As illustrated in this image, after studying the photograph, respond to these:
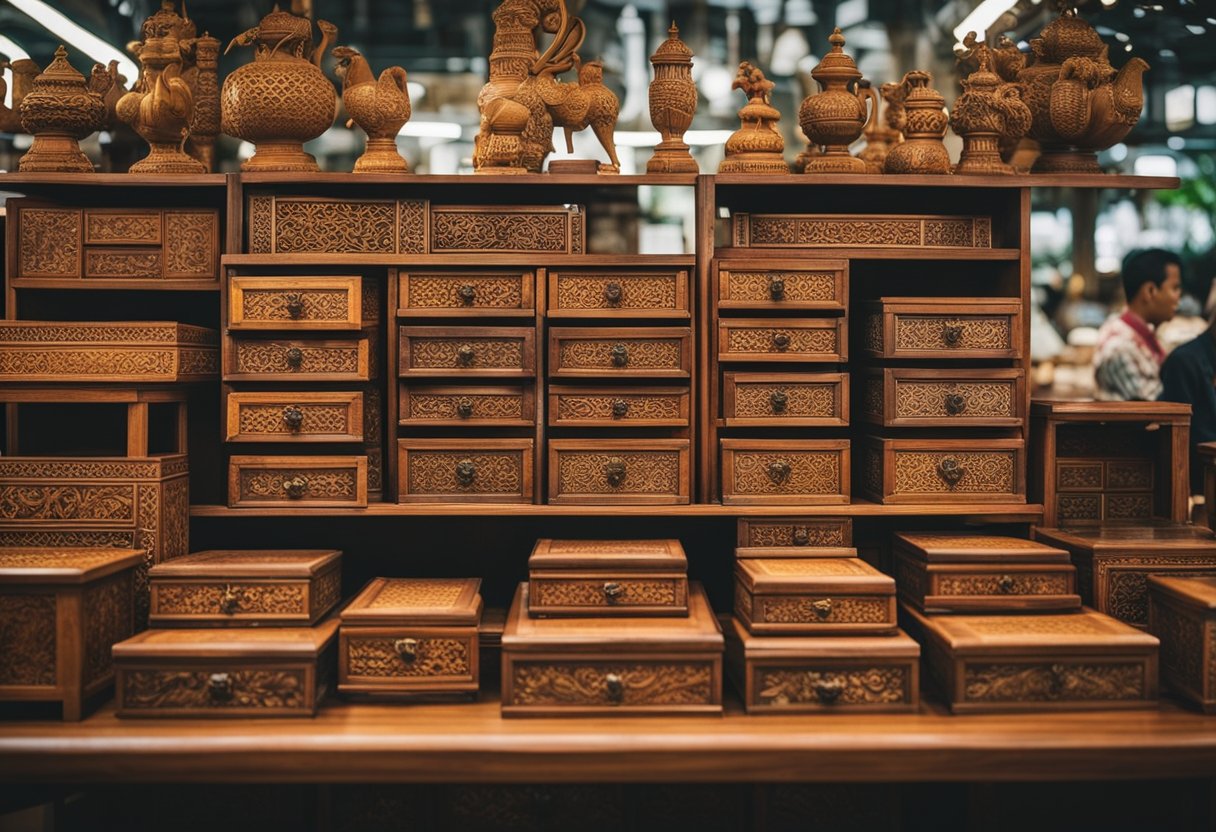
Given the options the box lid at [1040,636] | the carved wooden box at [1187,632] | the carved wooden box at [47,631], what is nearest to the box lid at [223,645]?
the carved wooden box at [47,631]

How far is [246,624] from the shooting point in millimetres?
2904

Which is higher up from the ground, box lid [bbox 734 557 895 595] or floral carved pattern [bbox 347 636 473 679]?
box lid [bbox 734 557 895 595]

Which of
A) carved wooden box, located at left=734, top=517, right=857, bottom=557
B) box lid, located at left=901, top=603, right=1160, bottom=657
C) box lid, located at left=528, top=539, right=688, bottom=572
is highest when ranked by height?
carved wooden box, located at left=734, top=517, right=857, bottom=557

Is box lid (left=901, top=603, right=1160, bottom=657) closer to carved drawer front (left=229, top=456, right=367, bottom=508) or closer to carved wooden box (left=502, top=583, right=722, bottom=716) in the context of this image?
carved wooden box (left=502, top=583, right=722, bottom=716)

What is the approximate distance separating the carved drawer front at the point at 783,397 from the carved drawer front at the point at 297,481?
43.8 inches

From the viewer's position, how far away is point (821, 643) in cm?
279

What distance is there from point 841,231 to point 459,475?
1.38 meters

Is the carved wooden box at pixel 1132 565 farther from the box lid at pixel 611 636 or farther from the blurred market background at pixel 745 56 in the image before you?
the blurred market background at pixel 745 56

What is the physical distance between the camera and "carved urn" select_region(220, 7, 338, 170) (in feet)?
10.2

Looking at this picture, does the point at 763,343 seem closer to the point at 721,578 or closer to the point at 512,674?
the point at 721,578

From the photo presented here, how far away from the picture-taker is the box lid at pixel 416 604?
2811 millimetres

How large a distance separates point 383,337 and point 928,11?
4.15 m

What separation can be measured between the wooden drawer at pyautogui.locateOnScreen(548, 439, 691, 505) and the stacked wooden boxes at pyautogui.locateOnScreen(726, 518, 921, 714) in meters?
0.34

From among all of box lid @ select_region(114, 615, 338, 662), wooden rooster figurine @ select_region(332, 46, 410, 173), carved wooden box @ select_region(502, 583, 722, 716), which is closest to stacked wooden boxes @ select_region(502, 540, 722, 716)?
carved wooden box @ select_region(502, 583, 722, 716)
